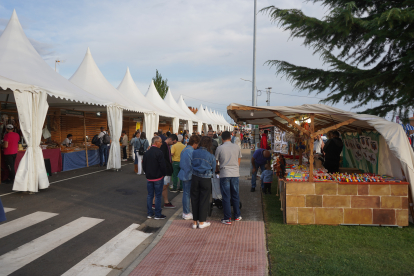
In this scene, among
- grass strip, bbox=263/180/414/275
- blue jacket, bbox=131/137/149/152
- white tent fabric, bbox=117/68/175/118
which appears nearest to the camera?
grass strip, bbox=263/180/414/275

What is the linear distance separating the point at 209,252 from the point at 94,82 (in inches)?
497

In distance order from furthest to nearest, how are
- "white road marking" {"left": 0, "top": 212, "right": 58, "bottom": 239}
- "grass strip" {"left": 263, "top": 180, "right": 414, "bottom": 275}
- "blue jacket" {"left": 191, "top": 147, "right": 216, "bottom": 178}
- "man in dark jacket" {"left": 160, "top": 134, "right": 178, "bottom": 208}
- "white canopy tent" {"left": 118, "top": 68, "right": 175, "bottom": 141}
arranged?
"white canopy tent" {"left": 118, "top": 68, "right": 175, "bottom": 141}
"man in dark jacket" {"left": 160, "top": 134, "right": 178, "bottom": 208}
"blue jacket" {"left": 191, "top": 147, "right": 216, "bottom": 178}
"white road marking" {"left": 0, "top": 212, "right": 58, "bottom": 239}
"grass strip" {"left": 263, "top": 180, "right": 414, "bottom": 275}

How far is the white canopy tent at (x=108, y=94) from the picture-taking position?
537 inches

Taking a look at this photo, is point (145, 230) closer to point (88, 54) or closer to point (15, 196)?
point (15, 196)

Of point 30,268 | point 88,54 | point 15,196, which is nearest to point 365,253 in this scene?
point 30,268

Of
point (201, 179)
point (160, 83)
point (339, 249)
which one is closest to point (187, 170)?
point (201, 179)

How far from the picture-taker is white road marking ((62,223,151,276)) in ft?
13.6

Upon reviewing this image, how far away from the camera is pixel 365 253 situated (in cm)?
453

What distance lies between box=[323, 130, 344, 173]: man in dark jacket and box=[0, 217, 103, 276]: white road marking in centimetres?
625

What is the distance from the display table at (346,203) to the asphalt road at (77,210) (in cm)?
280

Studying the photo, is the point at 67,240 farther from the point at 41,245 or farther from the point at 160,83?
the point at 160,83

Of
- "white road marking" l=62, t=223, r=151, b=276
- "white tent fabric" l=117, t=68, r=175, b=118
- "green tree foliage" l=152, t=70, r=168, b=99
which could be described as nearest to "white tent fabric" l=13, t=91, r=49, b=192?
"white road marking" l=62, t=223, r=151, b=276

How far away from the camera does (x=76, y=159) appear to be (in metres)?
14.0

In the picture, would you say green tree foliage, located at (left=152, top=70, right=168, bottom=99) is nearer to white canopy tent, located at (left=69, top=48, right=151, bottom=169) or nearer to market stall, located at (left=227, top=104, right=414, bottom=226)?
white canopy tent, located at (left=69, top=48, right=151, bottom=169)
